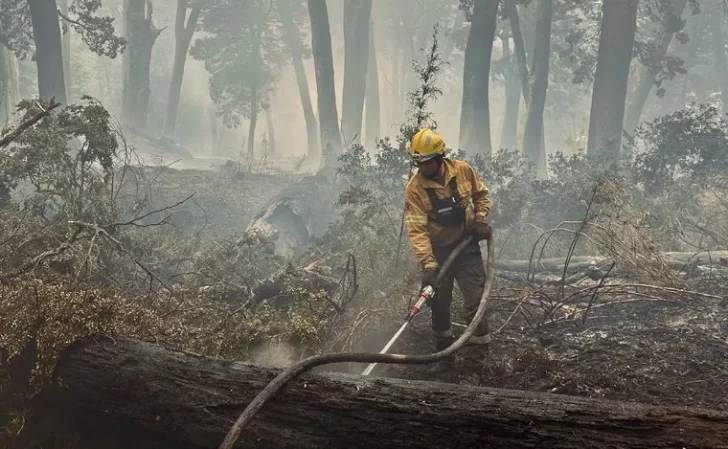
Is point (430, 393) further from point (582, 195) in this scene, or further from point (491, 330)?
point (582, 195)

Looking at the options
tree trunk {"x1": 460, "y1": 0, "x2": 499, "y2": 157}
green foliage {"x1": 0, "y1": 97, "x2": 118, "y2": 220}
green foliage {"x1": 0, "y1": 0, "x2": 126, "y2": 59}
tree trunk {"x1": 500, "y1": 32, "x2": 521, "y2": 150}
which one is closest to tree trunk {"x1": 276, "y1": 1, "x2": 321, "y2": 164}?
tree trunk {"x1": 500, "y1": 32, "x2": 521, "y2": 150}

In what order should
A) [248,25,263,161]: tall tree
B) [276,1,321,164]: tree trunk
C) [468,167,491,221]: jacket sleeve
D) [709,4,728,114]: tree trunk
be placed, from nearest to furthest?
[468,167,491,221]: jacket sleeve
[248,25,263,161]: tall tree
[276,1,321,164]: tree trunk
[709,4,728,114]: tree trunk

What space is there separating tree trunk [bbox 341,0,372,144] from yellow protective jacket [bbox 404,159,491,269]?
55.6ft

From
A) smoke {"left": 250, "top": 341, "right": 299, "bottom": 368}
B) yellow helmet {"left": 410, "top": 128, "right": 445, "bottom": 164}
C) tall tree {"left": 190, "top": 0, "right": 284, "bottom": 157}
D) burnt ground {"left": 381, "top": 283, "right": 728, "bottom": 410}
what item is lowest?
smoke {"left": 250, "top": 341, "right": 299, "bottom": 368}

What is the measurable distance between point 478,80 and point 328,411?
16.5 meters

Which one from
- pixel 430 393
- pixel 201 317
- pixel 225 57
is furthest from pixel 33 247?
pixel 225 57

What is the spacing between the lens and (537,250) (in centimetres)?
1187

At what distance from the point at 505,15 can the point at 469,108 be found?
4835 millimetres

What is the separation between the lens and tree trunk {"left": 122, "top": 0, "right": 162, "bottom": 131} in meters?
24.8

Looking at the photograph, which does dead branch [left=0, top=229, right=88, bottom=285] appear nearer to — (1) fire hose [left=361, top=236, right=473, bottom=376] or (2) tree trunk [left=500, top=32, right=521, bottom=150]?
(1) fire hose [left=361, top=236, right=473, bottom=376]

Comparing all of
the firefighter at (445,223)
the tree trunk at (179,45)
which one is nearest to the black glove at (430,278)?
the firefighter at (445,223)

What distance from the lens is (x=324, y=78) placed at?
65.1 ft

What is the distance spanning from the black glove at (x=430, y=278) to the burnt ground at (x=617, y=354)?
802 mm

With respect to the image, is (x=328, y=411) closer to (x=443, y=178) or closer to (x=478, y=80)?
(x=443, y=178)
